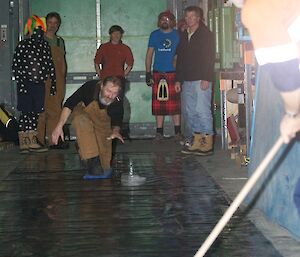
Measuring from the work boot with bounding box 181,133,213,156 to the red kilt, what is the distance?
187 centimetres

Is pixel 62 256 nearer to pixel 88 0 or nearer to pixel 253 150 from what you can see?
pixel 253 150

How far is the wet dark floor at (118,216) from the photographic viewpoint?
498 centimetres

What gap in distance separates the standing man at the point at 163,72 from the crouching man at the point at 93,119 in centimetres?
341

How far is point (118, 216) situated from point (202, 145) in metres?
3.80

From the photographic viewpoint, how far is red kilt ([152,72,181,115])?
11.4 m

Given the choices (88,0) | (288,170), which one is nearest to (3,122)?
(88,0)

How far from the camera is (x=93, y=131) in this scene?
25.9 ft

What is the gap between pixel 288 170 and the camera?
5398 millimetres

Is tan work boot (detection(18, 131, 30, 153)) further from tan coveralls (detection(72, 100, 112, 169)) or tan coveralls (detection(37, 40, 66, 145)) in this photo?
tan coveralls (detection(72, 100, 112, 169))

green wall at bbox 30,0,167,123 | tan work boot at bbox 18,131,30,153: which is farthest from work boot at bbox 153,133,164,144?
tan work boot at bbox 18,131,30,153

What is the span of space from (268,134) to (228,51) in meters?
3.91

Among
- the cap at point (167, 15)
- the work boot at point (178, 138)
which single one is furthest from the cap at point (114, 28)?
the work boot at point (178, 138)

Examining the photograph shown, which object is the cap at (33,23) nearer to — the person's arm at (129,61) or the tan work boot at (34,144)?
the person's arm at (129,61)

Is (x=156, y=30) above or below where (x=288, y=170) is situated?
above
